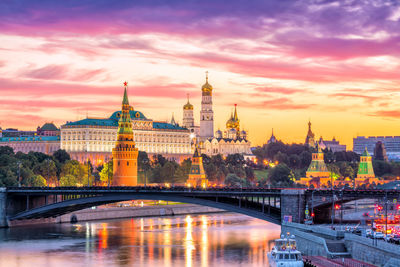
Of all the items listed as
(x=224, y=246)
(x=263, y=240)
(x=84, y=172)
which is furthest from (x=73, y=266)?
(x=84, y=172)

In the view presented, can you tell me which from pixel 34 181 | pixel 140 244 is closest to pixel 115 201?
pixel 140 244

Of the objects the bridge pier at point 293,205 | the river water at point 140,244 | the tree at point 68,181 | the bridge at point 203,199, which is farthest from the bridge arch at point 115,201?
the tree at point 68,181

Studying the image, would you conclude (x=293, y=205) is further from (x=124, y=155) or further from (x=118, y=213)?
(x=124, y=155)

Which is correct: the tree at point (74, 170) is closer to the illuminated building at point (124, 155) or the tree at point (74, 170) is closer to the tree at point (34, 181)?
the illuminated building at point (124, 155)

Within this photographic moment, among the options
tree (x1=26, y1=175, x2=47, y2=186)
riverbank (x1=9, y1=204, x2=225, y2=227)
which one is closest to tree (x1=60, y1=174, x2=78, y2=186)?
tree (x1=26, y1=175, x2=47, y2=186)

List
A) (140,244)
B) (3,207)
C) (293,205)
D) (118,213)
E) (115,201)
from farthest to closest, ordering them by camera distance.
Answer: (118,213), (3,207), (115,201), (140,244), (293,205)

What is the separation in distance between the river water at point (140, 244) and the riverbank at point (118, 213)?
101 inches

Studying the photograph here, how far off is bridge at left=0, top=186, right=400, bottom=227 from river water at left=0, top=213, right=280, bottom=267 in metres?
2.98

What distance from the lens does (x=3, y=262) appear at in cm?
8175

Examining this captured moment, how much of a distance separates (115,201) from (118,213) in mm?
26601

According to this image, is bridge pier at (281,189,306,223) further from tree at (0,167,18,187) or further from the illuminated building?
the illuminated building

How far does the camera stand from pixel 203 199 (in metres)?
100

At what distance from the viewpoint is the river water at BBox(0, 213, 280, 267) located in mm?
81875

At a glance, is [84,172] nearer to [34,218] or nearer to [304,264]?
[34,218]
